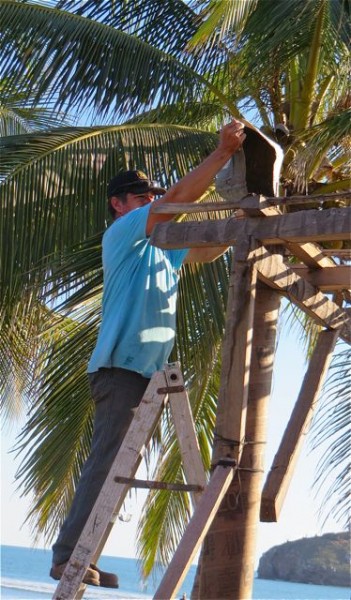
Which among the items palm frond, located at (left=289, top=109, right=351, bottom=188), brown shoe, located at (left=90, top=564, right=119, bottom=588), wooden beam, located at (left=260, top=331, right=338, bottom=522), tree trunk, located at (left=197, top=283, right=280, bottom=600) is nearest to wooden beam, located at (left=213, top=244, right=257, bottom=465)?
tree trunk, located at (left=197, top=283, right=280, bottom=600)

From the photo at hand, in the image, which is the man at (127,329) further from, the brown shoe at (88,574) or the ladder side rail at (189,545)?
the ladder side rail at (189,545)

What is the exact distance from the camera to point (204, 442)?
981cm

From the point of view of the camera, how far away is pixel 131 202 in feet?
18.3

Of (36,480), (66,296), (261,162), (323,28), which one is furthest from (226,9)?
(36,480)

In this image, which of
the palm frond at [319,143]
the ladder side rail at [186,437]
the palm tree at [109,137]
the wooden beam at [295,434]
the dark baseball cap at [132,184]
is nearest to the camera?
the ladder side rail at [186,437]

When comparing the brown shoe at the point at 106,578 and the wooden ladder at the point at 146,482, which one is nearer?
the wooden ladder at the point at 146,482

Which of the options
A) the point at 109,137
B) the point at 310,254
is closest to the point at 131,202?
the point at 310,254

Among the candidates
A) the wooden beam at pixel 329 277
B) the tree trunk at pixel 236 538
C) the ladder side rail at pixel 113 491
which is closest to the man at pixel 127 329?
the ladder side rail at pixel 113 491

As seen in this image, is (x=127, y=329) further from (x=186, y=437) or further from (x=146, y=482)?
(x=146, y=482)

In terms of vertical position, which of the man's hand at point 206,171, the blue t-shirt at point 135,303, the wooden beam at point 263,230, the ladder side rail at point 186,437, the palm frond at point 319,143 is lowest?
the ladder side rail at point 186,437

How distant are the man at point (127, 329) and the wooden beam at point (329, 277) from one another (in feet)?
2.95

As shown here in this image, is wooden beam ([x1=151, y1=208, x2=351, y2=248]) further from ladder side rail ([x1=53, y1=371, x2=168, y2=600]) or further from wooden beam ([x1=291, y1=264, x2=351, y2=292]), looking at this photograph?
wooden beam ([x1=291, y1=264, x2=351, y2=292])

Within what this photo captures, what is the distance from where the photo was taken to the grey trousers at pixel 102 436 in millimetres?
4859

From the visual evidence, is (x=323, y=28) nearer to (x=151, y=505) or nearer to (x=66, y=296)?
(x=66, y=296)
